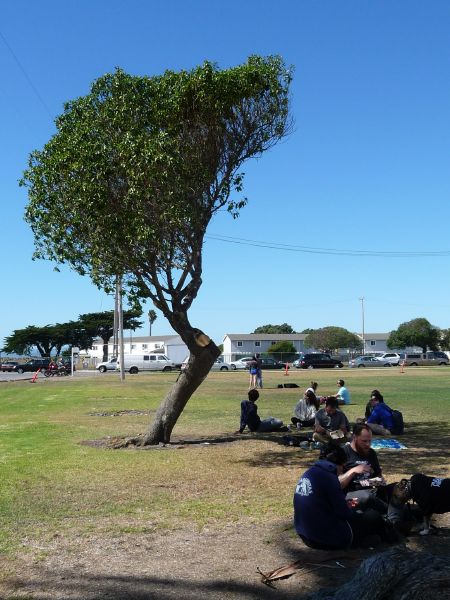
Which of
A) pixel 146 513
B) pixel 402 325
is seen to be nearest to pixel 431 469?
pixel 146 513

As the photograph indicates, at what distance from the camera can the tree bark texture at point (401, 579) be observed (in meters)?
2.68

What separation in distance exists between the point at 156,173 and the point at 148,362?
5551 cm

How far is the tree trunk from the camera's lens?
1338cm

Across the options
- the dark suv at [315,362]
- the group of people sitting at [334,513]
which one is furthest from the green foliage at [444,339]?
the group of people sitting at [334,513]

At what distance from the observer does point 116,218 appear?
484 inches

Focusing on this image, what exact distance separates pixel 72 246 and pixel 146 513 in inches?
267

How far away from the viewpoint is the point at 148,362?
66.5m

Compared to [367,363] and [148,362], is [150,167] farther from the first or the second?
[367,363]

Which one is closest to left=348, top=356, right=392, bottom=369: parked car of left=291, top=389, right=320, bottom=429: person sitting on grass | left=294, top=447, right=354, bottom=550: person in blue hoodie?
left=291, top=389, right=320, bottom=429: person sitting on grass

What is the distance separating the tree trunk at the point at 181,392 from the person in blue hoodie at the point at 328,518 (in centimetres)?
698

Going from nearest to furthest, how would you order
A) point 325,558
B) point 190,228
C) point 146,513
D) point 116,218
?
point 325,558, point 146,513, point 116,218, point 190,228

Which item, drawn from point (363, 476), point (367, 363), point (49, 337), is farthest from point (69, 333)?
point (363, 476)

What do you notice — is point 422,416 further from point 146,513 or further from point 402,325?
point 402,325

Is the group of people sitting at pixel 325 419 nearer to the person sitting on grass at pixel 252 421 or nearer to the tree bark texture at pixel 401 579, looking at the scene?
the person sitting on grass at pixel 252 421
